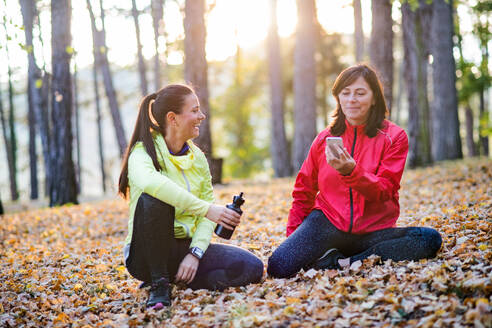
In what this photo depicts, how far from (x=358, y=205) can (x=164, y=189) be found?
1.64 m

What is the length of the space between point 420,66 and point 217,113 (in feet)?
53.0

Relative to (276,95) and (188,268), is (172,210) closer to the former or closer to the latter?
(188,268)

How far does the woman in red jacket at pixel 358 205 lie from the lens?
3889mm

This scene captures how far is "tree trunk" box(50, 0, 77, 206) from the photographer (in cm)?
1079

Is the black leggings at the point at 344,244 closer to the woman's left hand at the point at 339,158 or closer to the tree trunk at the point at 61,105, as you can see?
the woman's left hand at the point at 339,158

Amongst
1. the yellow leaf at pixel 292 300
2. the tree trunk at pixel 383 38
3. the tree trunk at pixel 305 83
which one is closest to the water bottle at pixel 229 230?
the yellow leaf at pixel 292 300

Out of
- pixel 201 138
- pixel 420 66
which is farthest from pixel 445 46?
pixel 201 138

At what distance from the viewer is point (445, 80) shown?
1343 centimetres

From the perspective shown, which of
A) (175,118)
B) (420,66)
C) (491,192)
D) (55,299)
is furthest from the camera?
(420,66)

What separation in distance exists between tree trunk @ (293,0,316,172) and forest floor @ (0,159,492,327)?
311 inches

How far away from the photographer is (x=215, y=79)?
82.7ft

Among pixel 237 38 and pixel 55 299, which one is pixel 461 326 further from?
pixel 237 38

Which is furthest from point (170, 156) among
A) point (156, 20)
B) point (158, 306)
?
point (156, 20)

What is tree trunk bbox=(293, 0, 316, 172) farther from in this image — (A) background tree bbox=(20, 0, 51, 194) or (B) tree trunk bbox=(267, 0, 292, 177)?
(A) background tree bbox=(20, 0, 51, 194)
